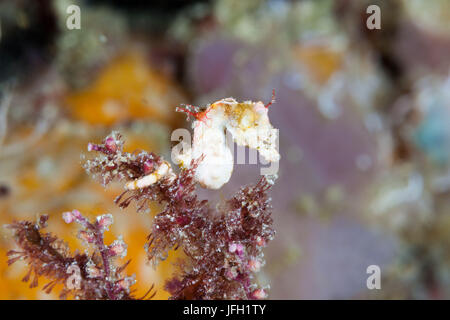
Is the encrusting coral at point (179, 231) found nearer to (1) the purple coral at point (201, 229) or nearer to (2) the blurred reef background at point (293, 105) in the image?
(1) the purple coral at point (201, 229)

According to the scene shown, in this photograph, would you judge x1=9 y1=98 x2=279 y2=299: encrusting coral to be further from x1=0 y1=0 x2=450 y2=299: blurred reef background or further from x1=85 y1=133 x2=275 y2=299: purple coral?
x1=0 y1=0 x2=450 y2=299: blurred reef background

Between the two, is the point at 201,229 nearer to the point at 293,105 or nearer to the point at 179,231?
the point at 179,231

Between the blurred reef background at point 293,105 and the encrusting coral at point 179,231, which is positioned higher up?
the blurred reef background at point 293,105

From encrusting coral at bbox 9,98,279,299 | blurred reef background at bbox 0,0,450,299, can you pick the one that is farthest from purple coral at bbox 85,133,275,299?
blurred reef background at bbox 0,0,450,299

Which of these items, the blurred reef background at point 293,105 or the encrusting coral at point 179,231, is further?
the blurred reef background at point 293,105

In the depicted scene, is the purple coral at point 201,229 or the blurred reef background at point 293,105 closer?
the purple coral at point 201,229

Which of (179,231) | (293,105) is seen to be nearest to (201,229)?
(179,231)

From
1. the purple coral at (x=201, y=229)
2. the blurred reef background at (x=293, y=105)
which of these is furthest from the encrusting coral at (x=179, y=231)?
the blurred reef background at (x=293, y=105)
